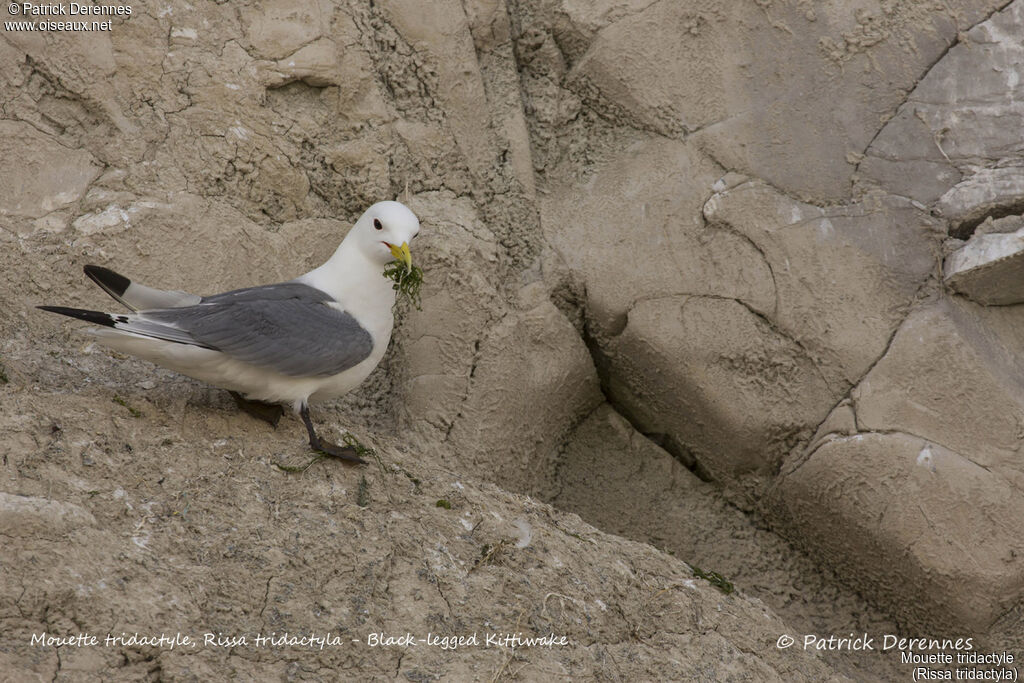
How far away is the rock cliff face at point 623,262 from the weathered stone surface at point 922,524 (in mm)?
11

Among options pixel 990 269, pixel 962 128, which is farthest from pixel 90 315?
pixel 962 128

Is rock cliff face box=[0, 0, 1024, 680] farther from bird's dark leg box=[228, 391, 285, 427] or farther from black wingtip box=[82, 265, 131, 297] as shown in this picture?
black wingtip box=[82, 265, 131, 297]

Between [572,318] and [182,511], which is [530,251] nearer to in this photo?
[572,318]

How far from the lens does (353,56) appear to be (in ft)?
13.0

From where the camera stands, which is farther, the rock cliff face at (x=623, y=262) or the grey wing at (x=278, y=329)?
the rock cliff face at (x=623, y=262)

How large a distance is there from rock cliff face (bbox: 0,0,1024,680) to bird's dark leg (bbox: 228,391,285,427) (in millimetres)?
61

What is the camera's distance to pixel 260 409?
3.26 m

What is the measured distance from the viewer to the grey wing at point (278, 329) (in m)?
3.00

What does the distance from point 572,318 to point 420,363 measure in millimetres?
661

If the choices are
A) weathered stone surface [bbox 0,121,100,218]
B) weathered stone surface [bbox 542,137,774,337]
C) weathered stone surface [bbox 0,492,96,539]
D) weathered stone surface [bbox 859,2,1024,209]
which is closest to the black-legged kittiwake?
weathered stone surface [bbox 0,492,96,539]

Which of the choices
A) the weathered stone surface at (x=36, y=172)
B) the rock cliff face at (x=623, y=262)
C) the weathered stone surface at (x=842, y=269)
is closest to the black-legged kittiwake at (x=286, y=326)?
the rock cliff face at (x=623, y=262)

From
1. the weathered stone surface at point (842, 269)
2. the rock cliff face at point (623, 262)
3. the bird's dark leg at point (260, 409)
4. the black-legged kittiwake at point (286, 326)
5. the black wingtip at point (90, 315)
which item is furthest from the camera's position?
the weathered stone surface at point (842, 269)

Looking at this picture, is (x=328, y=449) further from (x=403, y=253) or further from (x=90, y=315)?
(x=90, y=315)

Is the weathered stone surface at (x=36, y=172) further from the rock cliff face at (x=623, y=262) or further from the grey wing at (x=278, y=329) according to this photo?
the grey wing at (x=278, y=329)
